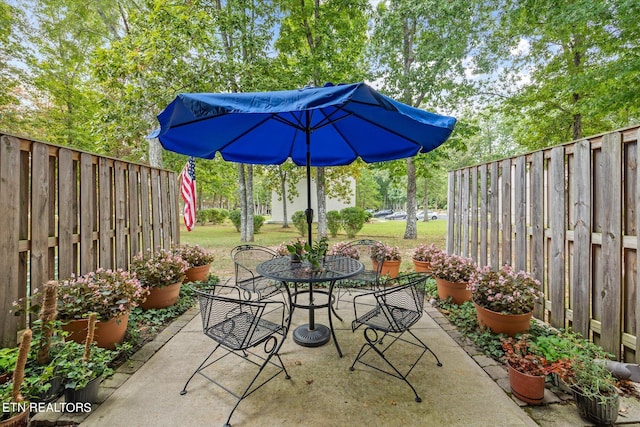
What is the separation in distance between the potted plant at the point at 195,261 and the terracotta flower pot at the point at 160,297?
0.82 metres

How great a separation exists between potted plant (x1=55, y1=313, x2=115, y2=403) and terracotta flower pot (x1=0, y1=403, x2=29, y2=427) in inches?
9.4

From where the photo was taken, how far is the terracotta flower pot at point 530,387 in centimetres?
192

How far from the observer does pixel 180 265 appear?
148 inches

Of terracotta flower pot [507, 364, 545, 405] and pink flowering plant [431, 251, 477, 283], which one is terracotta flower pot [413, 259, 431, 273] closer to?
pink flowering plant [431, 251, 477, 283]

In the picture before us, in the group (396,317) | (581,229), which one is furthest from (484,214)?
(396,317)

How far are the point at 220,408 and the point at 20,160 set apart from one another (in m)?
2.76

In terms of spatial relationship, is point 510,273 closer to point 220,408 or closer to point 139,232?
point 220,408

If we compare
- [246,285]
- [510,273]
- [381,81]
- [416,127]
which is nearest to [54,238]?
[246,285]

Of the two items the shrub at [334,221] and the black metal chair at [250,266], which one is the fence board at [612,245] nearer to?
the black metal chair at [250,266]

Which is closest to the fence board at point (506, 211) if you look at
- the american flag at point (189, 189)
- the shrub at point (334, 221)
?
the american flag at point (189, 189)

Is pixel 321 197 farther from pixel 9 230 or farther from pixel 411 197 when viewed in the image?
pixel 9 230

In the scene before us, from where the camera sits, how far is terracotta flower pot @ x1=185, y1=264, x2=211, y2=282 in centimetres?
444

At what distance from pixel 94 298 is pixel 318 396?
220cm

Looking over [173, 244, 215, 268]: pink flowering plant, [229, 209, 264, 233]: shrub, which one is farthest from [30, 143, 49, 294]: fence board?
[229, 209, 264, 233]: shrub
